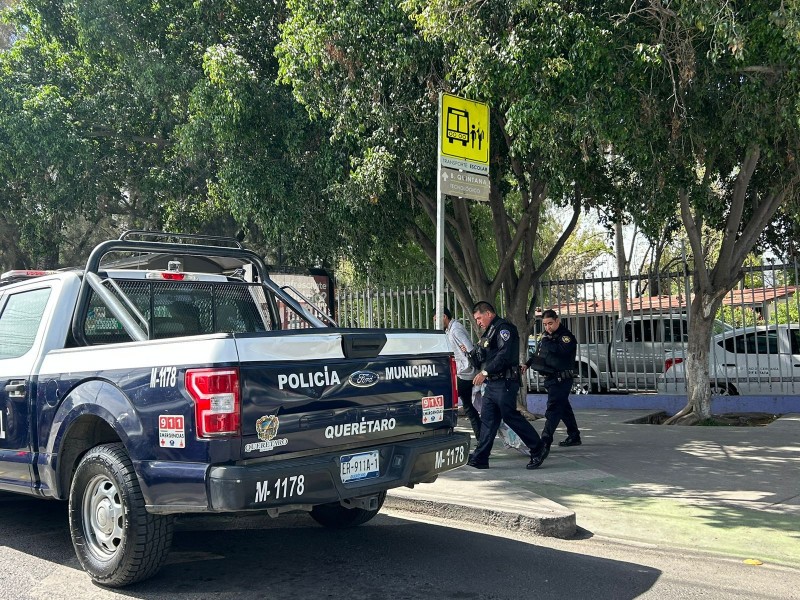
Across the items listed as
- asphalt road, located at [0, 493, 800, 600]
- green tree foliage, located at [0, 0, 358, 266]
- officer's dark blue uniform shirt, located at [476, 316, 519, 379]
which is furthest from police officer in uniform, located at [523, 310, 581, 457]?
green tree foliage, located at [0, 0, 358, 266]

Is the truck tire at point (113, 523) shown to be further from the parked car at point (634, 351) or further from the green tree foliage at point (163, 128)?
the parked car at point (634, 351)

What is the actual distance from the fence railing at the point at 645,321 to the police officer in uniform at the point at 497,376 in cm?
556

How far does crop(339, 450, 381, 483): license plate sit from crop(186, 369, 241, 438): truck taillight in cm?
79

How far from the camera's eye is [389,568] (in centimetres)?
512

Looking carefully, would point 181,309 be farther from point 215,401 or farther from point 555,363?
point 555,363

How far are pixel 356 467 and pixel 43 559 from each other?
2.40 meters

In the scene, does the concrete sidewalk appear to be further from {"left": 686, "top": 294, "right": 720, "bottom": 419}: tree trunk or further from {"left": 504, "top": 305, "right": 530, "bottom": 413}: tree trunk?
{"left": 504, "top": 305, "right": 530, "bottom": 413}: tree trunk

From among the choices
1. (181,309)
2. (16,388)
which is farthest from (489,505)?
(16,388)

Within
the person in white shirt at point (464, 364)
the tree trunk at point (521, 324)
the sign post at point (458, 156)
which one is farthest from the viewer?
the tree trunk at point (521, 324)

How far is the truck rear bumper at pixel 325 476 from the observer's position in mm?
4133

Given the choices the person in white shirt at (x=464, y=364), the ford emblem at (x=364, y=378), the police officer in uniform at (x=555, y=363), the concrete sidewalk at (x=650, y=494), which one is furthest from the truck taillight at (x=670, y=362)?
the ford emblem at (x=364, y=378)

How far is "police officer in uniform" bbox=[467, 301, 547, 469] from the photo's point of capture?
7668mm

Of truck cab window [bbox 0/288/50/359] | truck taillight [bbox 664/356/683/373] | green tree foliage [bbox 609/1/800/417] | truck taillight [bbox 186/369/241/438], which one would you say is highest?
green tree foliage [bbox 609/1/800/417]

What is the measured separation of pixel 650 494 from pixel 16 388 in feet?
17.4
